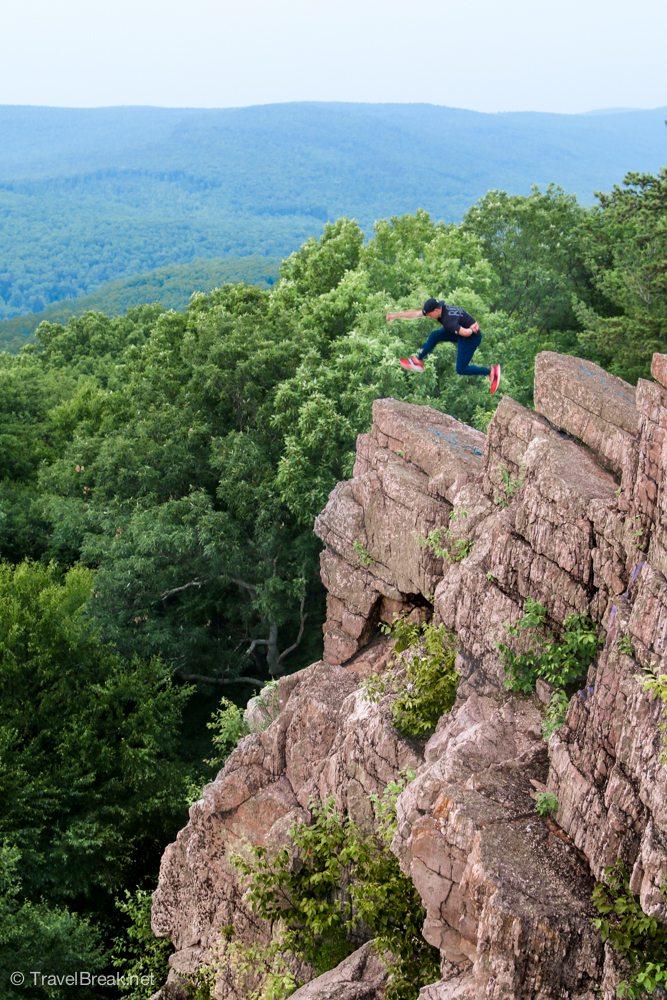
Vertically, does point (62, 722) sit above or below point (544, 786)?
below

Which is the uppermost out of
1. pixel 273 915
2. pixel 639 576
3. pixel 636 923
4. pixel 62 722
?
pixel 639 576

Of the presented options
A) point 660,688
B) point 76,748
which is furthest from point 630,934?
point 76,748

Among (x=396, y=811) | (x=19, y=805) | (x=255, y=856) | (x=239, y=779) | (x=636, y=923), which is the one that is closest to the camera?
(x=636, y=923)

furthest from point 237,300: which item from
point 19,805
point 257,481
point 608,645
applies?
point 608,645

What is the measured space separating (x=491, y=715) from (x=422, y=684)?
6.17 feet

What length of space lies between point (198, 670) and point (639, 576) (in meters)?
22.5

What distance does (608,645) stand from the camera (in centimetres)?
1263

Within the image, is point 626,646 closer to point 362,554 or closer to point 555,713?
point 555,713

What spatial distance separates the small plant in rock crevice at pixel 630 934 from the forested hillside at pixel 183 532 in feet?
43.2

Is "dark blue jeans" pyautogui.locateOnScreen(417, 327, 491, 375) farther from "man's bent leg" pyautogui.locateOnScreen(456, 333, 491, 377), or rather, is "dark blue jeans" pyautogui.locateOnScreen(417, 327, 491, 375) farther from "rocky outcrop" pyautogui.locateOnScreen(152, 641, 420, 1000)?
"rocky outcrop" pyautogui.locateOnScreen(152, 641, 420, 1000)

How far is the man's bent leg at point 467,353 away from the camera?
1914 cm

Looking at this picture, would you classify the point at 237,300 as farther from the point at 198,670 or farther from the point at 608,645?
the point at 608,645

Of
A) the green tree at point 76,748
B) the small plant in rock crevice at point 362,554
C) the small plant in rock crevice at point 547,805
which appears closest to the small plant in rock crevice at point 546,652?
the small plant in rock crevice at point 547,805

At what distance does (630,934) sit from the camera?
1062 centimetres
